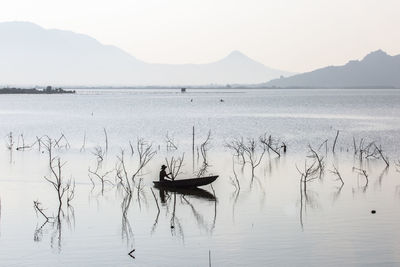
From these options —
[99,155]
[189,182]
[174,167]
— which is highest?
[174,167]

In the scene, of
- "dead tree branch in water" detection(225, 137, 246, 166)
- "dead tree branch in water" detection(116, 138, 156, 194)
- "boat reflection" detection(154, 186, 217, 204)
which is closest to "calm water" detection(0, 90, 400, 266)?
"boat reflection" detection(154, 186, 217, 204)

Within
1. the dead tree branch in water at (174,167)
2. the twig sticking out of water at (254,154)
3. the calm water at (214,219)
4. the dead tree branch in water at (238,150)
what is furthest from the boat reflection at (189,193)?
the dead tree branch in water at (238,150)

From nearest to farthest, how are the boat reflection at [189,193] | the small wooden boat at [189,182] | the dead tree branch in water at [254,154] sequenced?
the boat reflection at [189,193]
the small wooden boat at [189,182]
the dead tree branch in water at [254,154]

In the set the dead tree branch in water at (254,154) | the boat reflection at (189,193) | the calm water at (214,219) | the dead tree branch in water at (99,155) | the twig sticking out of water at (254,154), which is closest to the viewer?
the calm water at (214,219)

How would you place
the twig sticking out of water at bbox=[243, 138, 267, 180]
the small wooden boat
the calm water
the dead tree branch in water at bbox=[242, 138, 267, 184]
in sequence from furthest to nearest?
1. the twig sticking out of water at bbox=[243, 138, 267, 180]
2. the dead tree branch in water at bbox=[242, 138, 267, 184]
3. the small wooden boat
4. the calm water

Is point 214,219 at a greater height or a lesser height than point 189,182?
lesser

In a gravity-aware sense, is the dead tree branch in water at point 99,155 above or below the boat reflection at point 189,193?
above

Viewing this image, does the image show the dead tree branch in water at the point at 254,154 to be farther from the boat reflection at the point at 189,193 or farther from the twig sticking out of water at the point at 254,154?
the boat reflection at the point at 189,193

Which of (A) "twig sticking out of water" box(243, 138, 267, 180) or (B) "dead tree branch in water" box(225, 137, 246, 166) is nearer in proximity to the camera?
(A) "twig sticking out of water" box(243, 138, 267, 180)

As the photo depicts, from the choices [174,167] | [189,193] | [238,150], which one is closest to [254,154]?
[238,150]

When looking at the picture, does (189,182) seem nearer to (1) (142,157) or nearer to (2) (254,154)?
(1) (142,157)

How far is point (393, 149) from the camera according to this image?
4544cm

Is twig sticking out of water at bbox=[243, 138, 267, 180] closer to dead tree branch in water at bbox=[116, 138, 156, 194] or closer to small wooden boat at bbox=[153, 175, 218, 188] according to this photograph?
small wooden boat at bbox=[153, 175, 218, 188]

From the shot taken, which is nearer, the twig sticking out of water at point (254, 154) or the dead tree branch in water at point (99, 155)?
the twig sticking out of water at point (254, 154)
